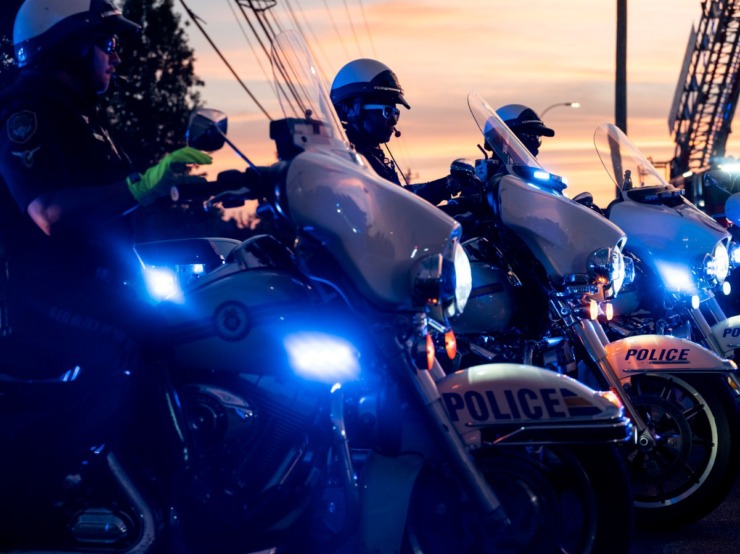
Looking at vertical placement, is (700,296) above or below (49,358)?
below

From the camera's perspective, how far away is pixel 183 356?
3.89m

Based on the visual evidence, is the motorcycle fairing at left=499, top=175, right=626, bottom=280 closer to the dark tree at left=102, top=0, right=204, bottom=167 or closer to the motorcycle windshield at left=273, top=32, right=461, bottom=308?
the motorcycle windshield at left=273, top=32, right=461, bottom=308

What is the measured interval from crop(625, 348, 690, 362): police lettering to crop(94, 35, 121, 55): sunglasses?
278 cm

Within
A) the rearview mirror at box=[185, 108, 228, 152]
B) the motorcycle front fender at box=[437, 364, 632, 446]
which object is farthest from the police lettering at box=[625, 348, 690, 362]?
the rearview mirror at box=[185, 108, 228, 152]

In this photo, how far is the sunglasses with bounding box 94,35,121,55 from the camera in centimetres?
427

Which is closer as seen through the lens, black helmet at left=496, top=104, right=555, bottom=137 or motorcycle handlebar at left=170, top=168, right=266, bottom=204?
motorcycle handlebar at left=170, top=168, right=266, bottom=204

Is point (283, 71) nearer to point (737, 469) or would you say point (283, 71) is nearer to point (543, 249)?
point (543, 249)

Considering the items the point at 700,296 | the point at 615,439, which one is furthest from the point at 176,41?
the point at 615,439

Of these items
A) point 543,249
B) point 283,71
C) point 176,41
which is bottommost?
point 176,41

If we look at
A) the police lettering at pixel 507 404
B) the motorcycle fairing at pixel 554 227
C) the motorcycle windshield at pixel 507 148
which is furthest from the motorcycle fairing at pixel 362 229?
the motorcycle windshield at pixel 507 148

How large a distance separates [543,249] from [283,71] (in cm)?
199

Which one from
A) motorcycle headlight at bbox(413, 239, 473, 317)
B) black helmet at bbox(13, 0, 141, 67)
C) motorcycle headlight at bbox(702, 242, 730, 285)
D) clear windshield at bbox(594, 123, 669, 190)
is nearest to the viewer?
motorcycle headlight at bbox(413, 239, 473, 317)

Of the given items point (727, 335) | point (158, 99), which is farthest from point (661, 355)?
point (158, 99)

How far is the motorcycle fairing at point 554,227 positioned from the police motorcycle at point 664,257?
53.7 inches
